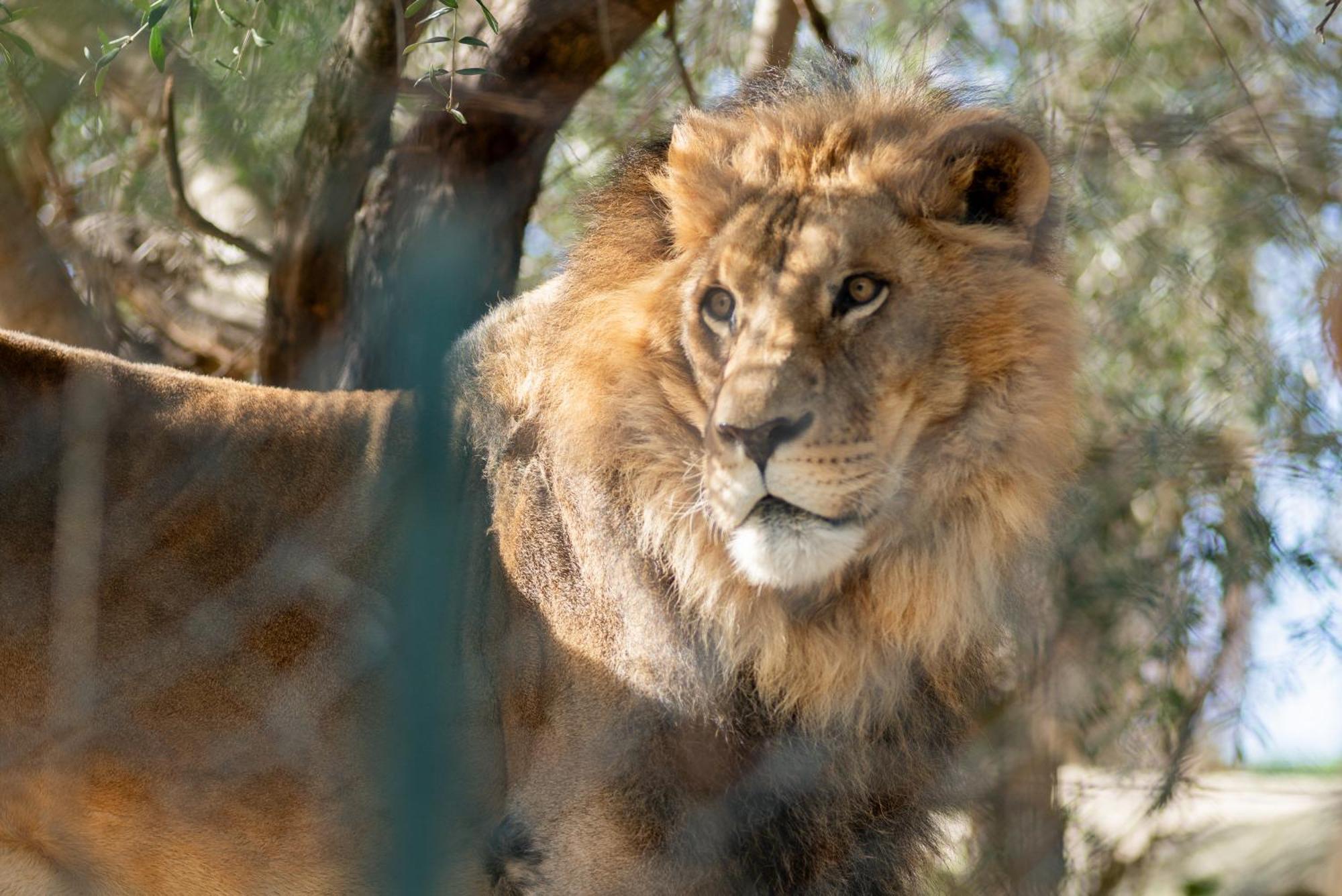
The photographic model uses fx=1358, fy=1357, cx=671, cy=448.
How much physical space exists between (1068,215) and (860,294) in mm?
729

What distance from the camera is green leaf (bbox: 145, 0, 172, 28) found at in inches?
94.6

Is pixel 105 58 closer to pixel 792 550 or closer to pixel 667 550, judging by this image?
pixel 667 550

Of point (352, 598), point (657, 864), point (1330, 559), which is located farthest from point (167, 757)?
point (1330, 559)

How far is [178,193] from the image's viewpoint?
14.5 feet

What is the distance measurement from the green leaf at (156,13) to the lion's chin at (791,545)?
1.38m

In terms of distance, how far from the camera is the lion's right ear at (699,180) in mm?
2740

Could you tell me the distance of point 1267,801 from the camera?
5.69 meters

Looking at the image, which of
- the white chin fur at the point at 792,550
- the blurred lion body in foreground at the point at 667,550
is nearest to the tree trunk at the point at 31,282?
the blurred lion body in foreground at the point at 667,550

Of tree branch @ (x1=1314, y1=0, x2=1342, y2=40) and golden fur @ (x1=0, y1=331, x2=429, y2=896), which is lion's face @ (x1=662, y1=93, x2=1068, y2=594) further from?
golden fur @ (x1=0, y1=331, x2=429, y2=896)

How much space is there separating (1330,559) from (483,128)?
9.31ft

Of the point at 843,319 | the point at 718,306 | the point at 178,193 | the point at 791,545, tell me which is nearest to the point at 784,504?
the point at 791,545

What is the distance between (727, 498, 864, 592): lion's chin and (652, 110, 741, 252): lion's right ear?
67cm

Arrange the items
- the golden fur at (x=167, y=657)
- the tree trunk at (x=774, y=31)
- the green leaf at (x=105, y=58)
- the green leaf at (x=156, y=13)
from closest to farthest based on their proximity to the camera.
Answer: the green leaf at (x=156, y=13) < the green leaf at (x=105, y=58) < the golden fur at (x=167, y=657) < the tree trunk at (x=774, y=31)

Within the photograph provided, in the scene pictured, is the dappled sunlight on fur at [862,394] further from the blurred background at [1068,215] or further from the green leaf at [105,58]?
the green leaf at [105,58]
